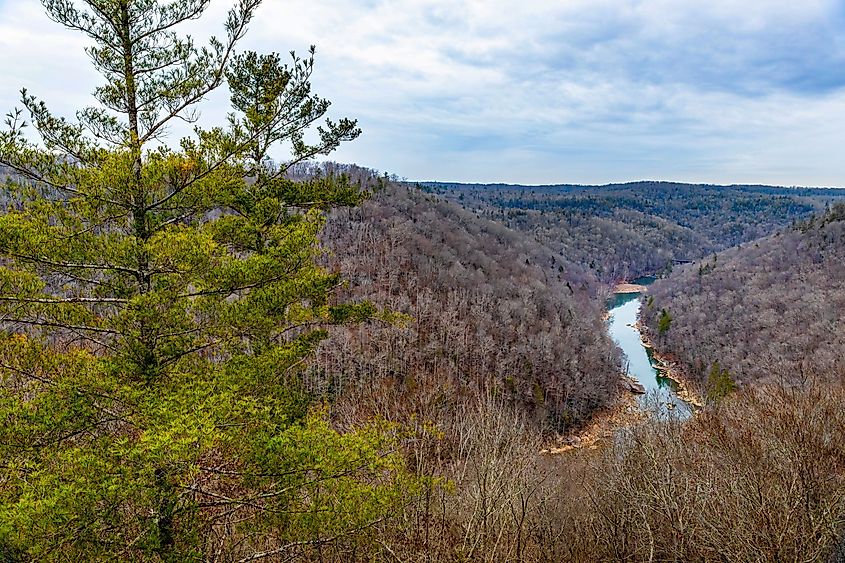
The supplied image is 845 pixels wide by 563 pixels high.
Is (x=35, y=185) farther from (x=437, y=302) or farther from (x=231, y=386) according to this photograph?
(x=437, y=302)

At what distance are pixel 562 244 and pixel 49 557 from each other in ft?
413

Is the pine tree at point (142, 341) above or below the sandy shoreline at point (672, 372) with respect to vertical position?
above

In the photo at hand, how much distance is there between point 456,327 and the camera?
1753 inches

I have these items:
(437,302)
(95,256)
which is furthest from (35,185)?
(437,302)

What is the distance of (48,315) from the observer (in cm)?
446

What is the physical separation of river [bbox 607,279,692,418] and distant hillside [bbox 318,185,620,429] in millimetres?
4486

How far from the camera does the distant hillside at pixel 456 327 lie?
37.6 m

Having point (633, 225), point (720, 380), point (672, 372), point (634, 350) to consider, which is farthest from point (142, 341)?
point (633, 225)

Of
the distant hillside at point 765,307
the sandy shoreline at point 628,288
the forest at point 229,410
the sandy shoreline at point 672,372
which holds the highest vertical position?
the forest at point 229,410

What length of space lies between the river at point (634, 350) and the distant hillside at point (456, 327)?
4486 mm

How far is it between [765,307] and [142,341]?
6126cm

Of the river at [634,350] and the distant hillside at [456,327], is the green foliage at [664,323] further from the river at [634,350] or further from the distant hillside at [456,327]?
the distant hillside at [456,327]

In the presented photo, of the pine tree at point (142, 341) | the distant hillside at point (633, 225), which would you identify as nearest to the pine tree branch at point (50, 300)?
the pine tree at point (142, 341)

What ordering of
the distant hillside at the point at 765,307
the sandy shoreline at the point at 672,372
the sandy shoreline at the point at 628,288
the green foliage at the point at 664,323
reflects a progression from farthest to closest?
the sandy shoreline at the point at 628,288 → the green foliage at the point at 664,323 → the sandy shoreline at the point at 672,372 → the distant hillside at the point at 765,307
